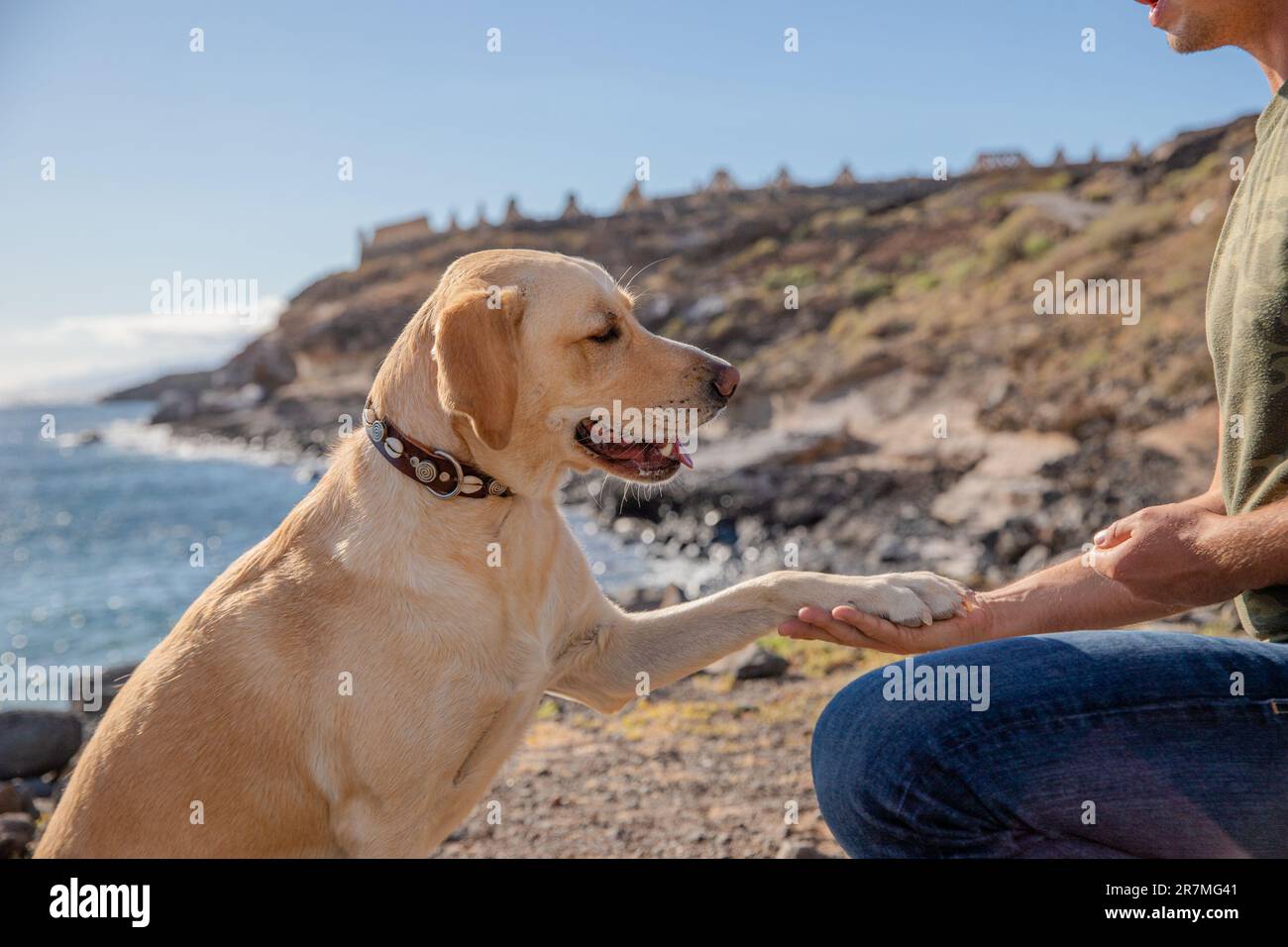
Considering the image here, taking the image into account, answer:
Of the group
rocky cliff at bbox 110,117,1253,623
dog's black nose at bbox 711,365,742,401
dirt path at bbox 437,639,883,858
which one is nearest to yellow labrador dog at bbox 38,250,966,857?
dog's black nose at bbox 711,365,742,401

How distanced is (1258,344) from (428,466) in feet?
7.70

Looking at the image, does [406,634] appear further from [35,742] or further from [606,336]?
[35,742]

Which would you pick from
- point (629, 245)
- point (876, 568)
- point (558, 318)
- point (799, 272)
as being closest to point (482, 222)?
point (629, 245)

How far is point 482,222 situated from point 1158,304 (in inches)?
2035

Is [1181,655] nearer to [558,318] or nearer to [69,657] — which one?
[558,318]

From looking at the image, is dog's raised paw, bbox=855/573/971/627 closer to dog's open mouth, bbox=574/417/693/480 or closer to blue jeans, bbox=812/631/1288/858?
blue jeans, bbox=812/631/1288/858

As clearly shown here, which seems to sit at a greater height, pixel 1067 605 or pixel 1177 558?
pixel 1177 558

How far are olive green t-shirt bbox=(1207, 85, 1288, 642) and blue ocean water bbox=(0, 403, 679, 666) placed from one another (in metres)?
9.47

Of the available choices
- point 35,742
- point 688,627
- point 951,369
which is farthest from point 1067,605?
point 951,369

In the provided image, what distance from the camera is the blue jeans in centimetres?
240

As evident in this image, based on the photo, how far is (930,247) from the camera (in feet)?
122

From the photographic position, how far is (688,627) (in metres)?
3.60

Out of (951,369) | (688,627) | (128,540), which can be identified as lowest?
(128,540)

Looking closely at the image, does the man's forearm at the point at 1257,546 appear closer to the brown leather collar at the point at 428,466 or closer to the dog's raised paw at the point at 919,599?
the dog's raised paw at the point at 919,599
